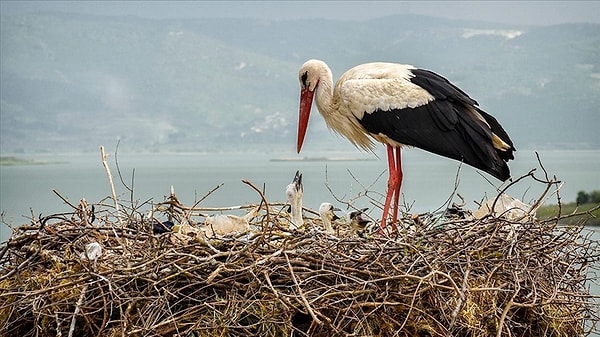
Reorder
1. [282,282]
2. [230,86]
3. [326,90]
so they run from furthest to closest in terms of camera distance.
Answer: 1. [230,86]
2. [326,90]
3. [282,282]

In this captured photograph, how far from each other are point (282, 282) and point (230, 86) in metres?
150

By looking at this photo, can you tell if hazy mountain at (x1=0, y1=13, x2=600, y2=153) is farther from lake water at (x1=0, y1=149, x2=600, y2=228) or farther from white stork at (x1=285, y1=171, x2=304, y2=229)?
white stork at (x1=285, y1=171, x2=304, y2=229)

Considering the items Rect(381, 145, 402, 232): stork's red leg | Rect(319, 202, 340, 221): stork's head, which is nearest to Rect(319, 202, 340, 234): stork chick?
Rect(319, 202, 340, 221): stork's head

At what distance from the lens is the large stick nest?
196 inches

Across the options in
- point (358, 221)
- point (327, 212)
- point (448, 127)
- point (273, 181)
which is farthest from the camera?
point (273, 181)

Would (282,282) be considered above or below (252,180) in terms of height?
above

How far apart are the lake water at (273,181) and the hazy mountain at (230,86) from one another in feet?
13.0

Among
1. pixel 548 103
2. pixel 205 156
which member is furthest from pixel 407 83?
pixel 205 156

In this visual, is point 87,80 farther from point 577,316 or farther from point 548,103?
point 577,316

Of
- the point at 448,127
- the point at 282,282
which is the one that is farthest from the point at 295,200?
the point at 282,282

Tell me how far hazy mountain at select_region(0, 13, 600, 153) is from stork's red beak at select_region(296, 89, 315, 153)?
81.4m

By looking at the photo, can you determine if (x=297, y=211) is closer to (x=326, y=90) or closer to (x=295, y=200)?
(x=295, y=200)

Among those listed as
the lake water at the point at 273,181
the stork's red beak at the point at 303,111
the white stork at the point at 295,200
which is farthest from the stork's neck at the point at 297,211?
the stork's red beak at the point at 303,111

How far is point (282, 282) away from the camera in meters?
5.11
